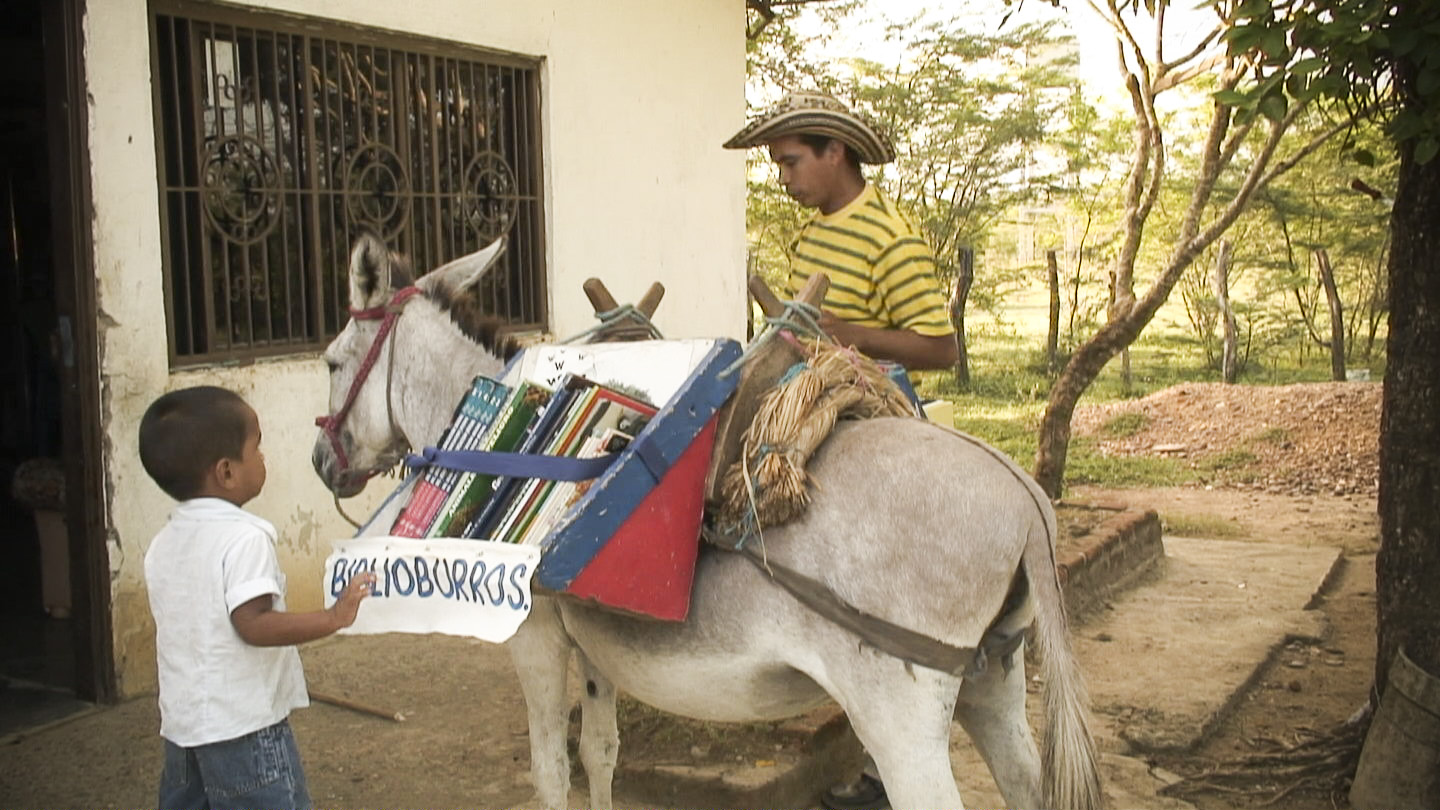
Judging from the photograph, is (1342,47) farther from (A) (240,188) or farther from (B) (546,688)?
(A) (240,188)

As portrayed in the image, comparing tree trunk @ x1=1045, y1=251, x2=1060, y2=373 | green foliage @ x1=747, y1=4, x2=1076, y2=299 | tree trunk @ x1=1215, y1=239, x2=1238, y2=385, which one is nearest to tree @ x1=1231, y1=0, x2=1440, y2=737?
tree trunk @ x1=1045, y1=251, x2=1060, y2=373

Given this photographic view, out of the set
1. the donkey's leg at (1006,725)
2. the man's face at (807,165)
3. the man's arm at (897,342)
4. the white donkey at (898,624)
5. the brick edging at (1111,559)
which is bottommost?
the brick edging at (1111,559)

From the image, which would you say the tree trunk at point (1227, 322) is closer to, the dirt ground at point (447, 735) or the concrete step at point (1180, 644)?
the concrete step at point (1180, 644)

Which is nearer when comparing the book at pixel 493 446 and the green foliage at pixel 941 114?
the book at pixel 493 446

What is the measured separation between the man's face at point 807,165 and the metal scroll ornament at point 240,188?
2.84 m

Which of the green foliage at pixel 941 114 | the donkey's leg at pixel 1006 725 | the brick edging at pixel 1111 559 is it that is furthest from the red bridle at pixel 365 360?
the green foliage at pixel 941 114

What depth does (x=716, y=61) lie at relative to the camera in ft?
26.9

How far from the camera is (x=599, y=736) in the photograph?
335 cm

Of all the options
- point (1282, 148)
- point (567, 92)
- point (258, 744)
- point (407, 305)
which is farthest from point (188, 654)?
point (1282, 148)

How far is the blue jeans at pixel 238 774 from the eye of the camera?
98.1 inches

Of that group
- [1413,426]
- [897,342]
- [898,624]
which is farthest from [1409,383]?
[898,624]

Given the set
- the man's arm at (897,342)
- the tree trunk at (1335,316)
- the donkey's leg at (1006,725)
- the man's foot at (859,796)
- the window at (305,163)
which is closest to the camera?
the donkey's leg at (1006,725)

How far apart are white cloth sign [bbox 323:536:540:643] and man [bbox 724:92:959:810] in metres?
1.20

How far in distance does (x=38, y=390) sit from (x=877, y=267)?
6.17 meters
